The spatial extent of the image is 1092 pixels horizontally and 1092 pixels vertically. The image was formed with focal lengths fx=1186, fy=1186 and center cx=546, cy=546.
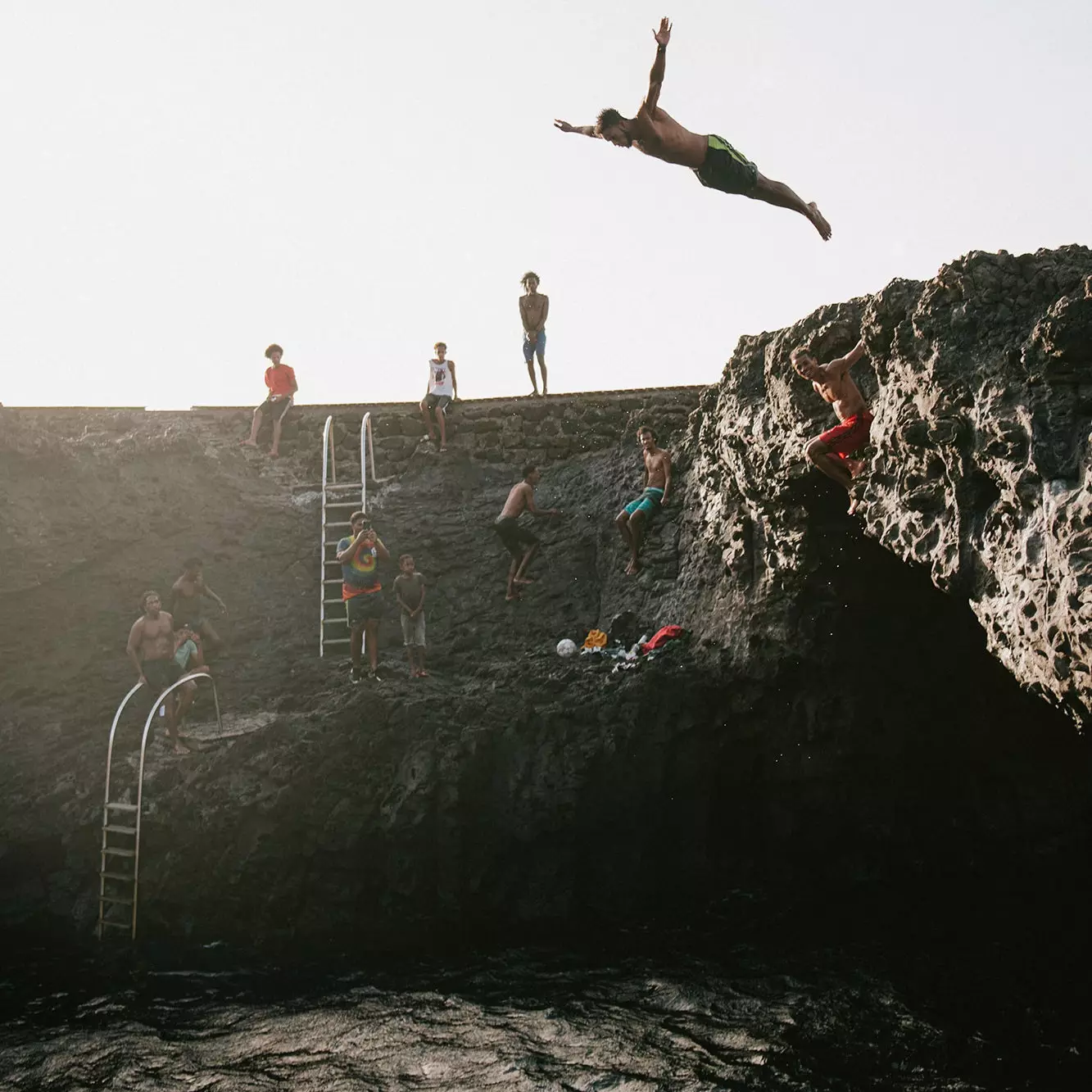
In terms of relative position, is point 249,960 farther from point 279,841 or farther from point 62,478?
point 62,478

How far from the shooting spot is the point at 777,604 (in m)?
12.7

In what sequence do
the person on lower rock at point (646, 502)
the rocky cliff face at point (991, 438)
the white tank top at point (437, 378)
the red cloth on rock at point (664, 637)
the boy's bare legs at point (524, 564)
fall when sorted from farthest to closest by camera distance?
the white tank top at point (437, 378), the boy's bare legs at point (524, 564), the person on lower rock at point (646, 502), the red cloth on rock at point (664, 637), the rocky cliff face at point (991, 438)

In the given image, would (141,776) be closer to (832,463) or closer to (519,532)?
(519,532)

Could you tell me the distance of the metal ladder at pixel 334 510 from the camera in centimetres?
1571

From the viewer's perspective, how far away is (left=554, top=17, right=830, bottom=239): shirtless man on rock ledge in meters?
8.83

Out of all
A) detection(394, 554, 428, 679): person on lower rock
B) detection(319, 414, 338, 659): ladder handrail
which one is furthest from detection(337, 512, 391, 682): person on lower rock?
detection(319, 414, 338, 659): ladder handrail

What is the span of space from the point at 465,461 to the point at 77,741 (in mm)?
7333

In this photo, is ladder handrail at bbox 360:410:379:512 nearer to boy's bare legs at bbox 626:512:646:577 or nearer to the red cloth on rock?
boy's bare legs at bbox 626:512:646:577

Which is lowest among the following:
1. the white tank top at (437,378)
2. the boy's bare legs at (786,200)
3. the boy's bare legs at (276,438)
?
the boy's bare legs at (276,438)

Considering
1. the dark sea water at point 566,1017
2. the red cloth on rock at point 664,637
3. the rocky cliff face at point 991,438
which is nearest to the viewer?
the rocky cliff face at point 991,438

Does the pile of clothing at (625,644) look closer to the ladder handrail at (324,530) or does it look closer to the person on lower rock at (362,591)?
the person on lower rock at (362,591)

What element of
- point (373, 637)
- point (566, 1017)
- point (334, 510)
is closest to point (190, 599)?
point (373, 637)

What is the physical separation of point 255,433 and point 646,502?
6.95 meters

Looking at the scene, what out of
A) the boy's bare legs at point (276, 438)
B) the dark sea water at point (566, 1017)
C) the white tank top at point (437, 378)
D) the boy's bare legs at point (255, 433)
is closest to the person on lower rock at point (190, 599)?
the dark sea water at point (566, 1017)
